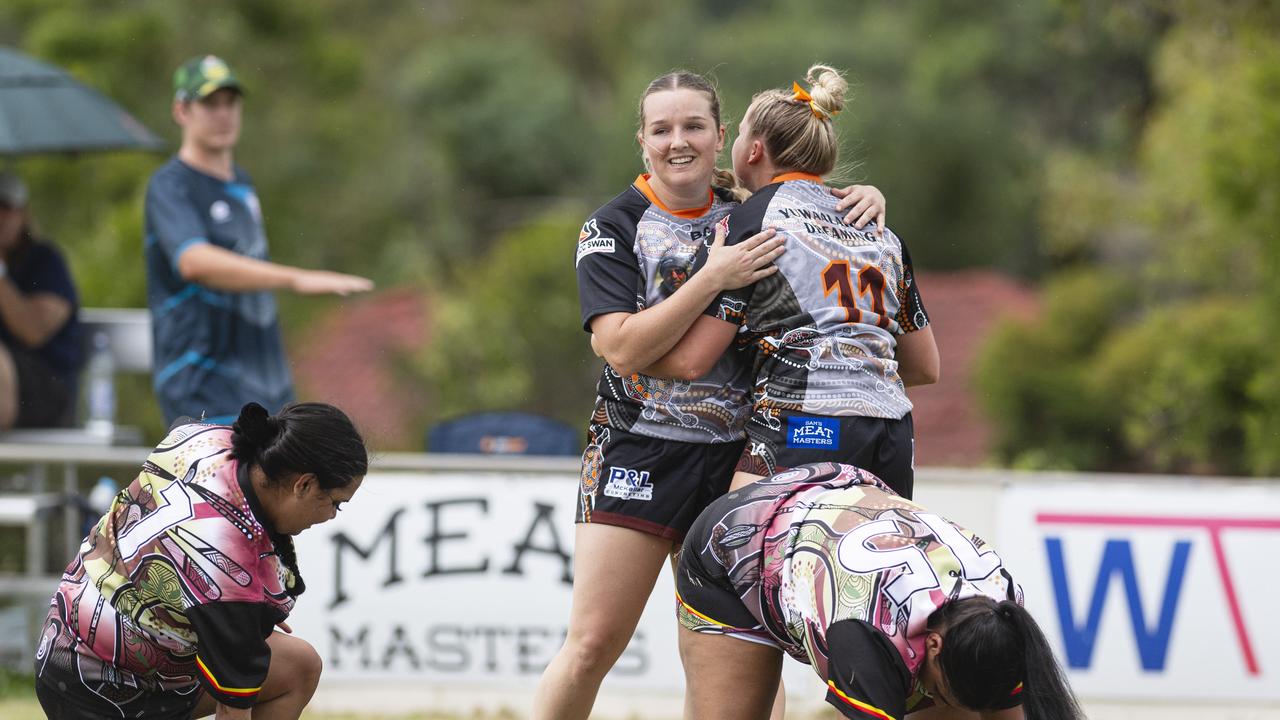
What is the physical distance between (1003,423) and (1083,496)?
9760 mm

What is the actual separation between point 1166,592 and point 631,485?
10.2ft

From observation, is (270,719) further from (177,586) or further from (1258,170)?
(1258,170)

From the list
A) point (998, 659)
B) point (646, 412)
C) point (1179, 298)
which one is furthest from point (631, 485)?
→ point (1179, 298)

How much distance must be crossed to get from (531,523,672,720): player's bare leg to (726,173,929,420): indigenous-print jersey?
0.52 meters

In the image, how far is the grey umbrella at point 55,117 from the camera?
7.39m

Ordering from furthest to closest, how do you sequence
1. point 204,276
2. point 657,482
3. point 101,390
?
point 101,390, point 204,276, point 657,482

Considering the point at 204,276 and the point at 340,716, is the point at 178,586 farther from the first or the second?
the point at 340,716

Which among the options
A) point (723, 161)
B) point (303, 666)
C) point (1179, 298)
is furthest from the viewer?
point (1179, 298)

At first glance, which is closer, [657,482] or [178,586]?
[178,586]

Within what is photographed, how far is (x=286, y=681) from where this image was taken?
3.62 m

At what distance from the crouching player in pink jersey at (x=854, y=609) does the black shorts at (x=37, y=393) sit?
16.4 feet

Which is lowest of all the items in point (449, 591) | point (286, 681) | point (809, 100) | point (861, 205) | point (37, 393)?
point (449, 591)

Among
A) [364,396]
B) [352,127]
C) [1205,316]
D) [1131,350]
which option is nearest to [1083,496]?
[1205,316]

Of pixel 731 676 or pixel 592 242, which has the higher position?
pixel 592 242
